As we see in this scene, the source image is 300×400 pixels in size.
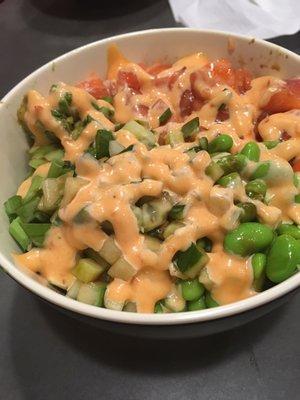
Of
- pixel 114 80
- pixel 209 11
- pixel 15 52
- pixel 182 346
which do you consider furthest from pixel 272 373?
pixel 15 52

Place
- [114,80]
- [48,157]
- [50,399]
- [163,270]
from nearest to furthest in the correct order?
1. [163,270]
2. [50,399]
3. [48,157]
4. [114,80]

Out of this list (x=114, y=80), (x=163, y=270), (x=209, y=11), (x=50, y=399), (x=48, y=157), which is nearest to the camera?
(x=163, y=270)

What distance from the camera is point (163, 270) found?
2.81 feet

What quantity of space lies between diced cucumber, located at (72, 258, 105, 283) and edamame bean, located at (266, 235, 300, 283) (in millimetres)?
285

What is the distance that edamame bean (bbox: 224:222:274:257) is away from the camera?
0.85 m

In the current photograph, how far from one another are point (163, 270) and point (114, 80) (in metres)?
0.57

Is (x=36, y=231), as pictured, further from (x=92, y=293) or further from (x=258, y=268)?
(x=258, y=268)

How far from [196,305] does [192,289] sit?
0.03m

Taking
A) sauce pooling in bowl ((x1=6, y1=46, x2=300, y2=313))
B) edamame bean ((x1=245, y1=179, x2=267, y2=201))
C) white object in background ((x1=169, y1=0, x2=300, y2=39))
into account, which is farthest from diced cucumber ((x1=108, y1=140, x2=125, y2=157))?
white object in background ((x1=169, y1=0, x2=300, y2=39))

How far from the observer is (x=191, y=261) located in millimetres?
843

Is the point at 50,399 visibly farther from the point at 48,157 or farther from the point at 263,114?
the point at 263,114

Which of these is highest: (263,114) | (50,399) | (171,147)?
(171,147)

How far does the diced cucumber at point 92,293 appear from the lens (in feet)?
2.83

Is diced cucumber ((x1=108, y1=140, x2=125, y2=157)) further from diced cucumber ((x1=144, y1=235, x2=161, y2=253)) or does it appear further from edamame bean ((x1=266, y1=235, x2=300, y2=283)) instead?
edamame bean ((x1=266, y1=235, x2=300, y2=283))
